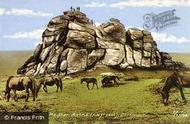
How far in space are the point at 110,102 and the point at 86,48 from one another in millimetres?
739

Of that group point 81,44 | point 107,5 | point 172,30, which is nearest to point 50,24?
point 81,44

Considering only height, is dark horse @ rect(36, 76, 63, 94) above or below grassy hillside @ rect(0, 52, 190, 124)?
above

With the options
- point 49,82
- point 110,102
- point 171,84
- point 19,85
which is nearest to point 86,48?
point 49,82

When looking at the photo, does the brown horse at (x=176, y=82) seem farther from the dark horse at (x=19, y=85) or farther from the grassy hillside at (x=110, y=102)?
the dark horse at (x=19, y=85)

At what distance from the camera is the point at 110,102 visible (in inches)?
176

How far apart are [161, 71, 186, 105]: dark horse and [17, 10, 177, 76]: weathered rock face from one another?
0.17 metres

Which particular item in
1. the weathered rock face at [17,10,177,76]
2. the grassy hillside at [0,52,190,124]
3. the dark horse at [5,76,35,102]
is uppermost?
the weathered rock face at [17,10,177,76]

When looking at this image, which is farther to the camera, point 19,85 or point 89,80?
point 19,85

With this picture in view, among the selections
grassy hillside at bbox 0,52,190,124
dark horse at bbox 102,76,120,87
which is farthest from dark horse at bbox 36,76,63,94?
dark horse at bbox 102,76,120,87

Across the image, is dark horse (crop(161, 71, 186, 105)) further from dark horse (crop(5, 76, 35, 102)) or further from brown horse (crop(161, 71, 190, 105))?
dark horse (crop(5, 76, 35, 102))

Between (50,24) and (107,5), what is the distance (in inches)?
29.4

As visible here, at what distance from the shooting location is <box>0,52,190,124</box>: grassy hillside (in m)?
A: 4.44

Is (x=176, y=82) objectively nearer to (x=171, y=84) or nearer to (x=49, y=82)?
(x=171, y=84)

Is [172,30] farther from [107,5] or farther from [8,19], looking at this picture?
[8,19]
